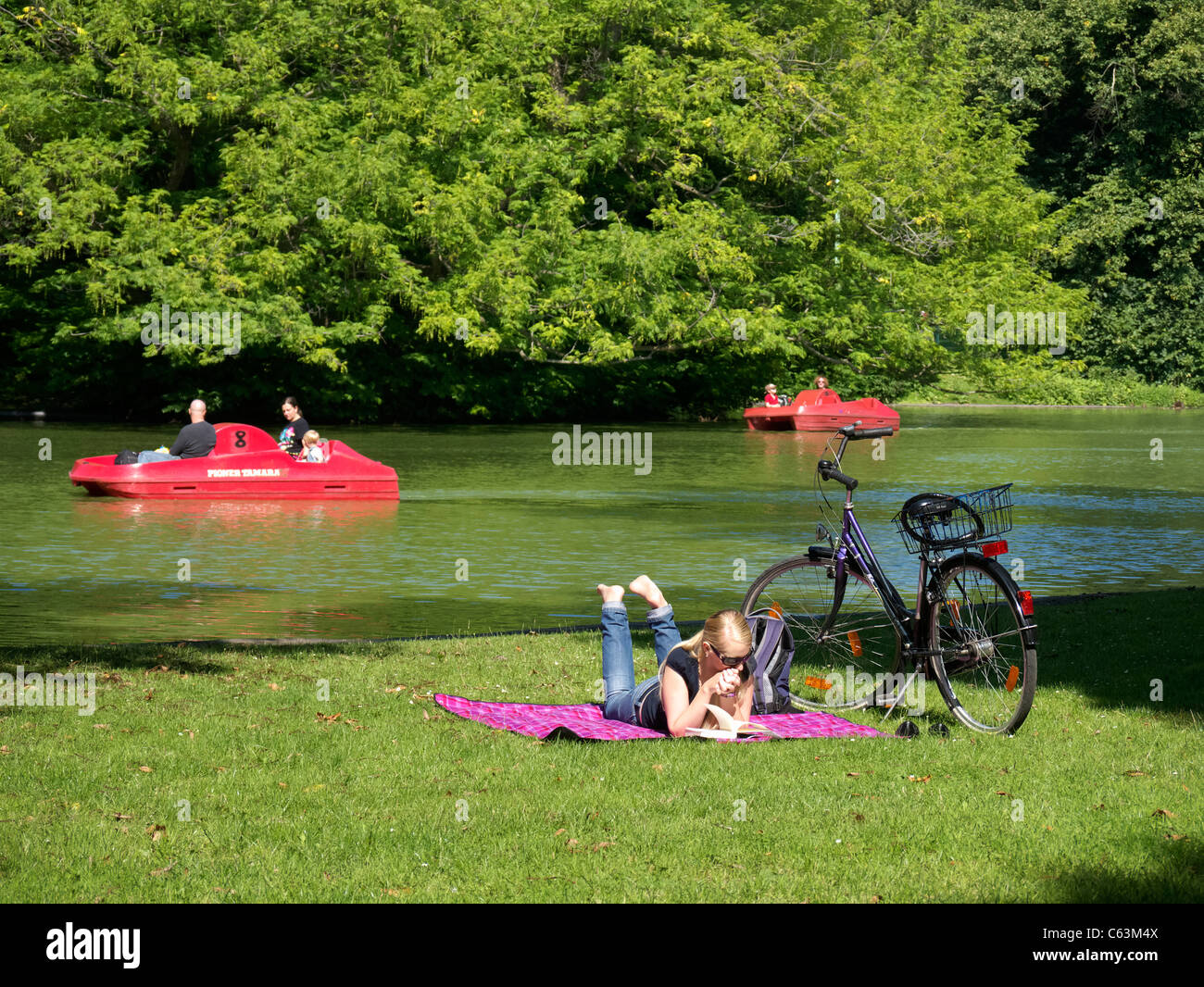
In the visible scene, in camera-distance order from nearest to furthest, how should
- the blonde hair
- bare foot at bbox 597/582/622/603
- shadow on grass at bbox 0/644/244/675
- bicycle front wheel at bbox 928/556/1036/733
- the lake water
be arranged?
the blonde hair, bicycle front wheel at bbox 928/556/1036/733, bare foot at bbox 597/582/622/603, shadow on grass at bbox 0/644/244/675, the lake water

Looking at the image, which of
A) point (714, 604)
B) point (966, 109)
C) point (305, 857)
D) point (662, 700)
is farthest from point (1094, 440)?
point (305, 857)

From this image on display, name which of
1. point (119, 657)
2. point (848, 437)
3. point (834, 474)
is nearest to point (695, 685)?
point (834, 474)

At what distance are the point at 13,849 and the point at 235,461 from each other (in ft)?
59.1

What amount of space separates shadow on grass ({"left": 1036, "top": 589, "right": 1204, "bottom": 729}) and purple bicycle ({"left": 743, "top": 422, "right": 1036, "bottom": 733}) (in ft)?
2.62

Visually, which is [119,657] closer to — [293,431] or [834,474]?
[834,474]

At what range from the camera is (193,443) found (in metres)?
23.6

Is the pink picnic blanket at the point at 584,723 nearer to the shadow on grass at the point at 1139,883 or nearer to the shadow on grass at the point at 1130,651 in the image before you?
the shadow on grass at the point at 1130,651

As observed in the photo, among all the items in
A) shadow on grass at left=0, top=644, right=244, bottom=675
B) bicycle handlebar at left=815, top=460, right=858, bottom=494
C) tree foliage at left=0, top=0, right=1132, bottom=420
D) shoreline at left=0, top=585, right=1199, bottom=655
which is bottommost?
shoreline at left=0, top=585, right=1199, bottom=655

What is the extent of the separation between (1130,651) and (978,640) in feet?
9.17

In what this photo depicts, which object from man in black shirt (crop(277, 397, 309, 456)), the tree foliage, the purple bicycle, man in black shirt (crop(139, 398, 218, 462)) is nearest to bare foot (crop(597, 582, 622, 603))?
the purple bicycle

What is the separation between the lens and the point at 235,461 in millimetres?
23469

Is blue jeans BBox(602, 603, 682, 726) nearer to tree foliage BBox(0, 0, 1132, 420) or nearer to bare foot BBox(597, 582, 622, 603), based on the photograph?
bare foot BBox(597, 582, 622, 603)

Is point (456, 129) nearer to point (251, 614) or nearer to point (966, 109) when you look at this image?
point (966, 109)

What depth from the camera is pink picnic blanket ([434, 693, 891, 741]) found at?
7.92m
